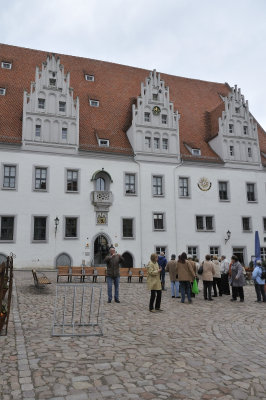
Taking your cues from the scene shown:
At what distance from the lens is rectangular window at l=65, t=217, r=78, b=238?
87.1 ft

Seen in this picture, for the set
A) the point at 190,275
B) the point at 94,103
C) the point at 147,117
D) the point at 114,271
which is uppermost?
the point at 94,103

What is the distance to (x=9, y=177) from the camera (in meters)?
25.8

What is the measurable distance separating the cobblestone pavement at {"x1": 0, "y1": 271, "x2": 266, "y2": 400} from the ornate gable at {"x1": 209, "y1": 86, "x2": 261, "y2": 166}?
25.2 meters

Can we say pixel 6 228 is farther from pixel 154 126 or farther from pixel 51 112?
pixel 154 126

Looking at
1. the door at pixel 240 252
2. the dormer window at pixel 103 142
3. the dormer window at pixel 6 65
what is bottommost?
the door at pixel 240 252

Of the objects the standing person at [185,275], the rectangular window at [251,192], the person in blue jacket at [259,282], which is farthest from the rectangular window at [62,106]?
the person in blue jacket at [259,282]

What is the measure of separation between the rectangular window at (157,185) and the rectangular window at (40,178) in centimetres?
924

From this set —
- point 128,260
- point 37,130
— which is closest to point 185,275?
point 128,260

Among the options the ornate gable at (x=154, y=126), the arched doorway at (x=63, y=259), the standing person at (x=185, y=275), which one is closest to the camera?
the standing person at (x=185, y=275)

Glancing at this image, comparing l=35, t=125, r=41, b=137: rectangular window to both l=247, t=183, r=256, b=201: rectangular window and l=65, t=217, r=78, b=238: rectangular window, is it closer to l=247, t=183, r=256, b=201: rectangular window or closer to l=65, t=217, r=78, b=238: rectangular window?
l=65, t=217, r=78, b=238: rectangular window

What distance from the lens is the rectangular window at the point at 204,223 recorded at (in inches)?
1199

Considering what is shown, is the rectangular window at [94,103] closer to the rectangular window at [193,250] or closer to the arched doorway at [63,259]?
the arched doorway at [63,259]

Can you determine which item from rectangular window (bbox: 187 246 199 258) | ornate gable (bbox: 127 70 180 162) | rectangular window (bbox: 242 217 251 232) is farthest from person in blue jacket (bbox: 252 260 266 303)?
rectangular window (bbox: 242 217 251 232)

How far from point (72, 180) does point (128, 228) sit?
6.09 m
